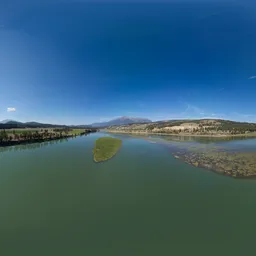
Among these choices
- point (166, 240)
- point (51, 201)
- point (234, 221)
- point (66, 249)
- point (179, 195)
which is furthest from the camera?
point (179, 195)

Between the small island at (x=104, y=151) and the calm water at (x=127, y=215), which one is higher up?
the small island at (x=104, y=151)

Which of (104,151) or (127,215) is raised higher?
(104,151)

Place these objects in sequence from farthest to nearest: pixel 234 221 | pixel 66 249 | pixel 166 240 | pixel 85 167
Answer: pixel 85 167
pixel 234 221
pixel 166 240
pixel 66 249

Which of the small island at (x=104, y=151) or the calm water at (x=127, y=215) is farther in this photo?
the small island at (x=104, y=151)

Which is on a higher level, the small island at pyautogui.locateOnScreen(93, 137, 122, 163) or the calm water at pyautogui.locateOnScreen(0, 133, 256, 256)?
the small island at pyautogui.locateOnScreen(93, 137, 122, 163)

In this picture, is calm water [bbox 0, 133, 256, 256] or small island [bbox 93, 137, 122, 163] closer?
calm water [bbox 0, 133, 256, 256]

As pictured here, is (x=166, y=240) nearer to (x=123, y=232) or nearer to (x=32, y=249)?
(x=123, y=232)

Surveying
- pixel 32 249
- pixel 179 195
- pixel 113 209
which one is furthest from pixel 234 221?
pixel 32 249

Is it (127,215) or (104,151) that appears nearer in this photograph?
(127,215)
